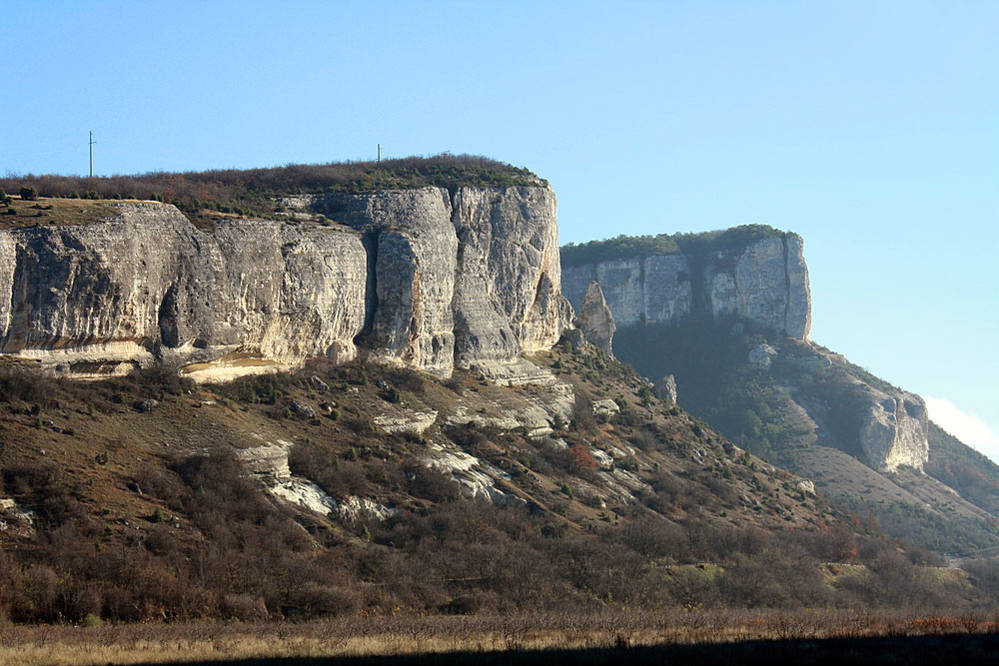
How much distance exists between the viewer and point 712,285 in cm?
11831

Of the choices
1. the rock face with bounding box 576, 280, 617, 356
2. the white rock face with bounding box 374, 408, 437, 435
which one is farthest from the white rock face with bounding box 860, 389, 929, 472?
the white rock face with bounding box 374, 408, 437, 435

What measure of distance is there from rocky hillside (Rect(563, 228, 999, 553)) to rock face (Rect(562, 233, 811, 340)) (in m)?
0.13

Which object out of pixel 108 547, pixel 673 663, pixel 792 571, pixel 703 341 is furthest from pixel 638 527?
pixel 703 341

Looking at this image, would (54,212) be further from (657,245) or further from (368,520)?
(657,245)

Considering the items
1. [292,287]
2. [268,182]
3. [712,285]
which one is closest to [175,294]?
[292,287]

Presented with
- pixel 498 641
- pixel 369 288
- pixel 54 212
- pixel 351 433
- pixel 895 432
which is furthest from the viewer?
pixel 895 432

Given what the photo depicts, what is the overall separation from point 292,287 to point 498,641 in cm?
2771

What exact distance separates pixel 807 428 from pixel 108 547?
7839cm

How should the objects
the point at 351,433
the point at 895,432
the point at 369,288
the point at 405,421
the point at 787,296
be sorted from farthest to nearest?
the point at 787,296 → the point at 895,432 → the point at 369,288 → the point at 405,421 → the point at 351,433

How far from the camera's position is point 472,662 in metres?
20.0

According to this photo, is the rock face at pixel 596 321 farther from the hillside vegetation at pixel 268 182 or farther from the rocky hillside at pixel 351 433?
the hillside vegetation at pixel 268 182

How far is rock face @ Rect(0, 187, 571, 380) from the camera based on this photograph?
3659 centimetres

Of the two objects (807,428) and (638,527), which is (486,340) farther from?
(807,428)

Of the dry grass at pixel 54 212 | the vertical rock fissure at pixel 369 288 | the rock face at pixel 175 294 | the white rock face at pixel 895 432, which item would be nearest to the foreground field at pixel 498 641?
the rock face at pixel 175 294
